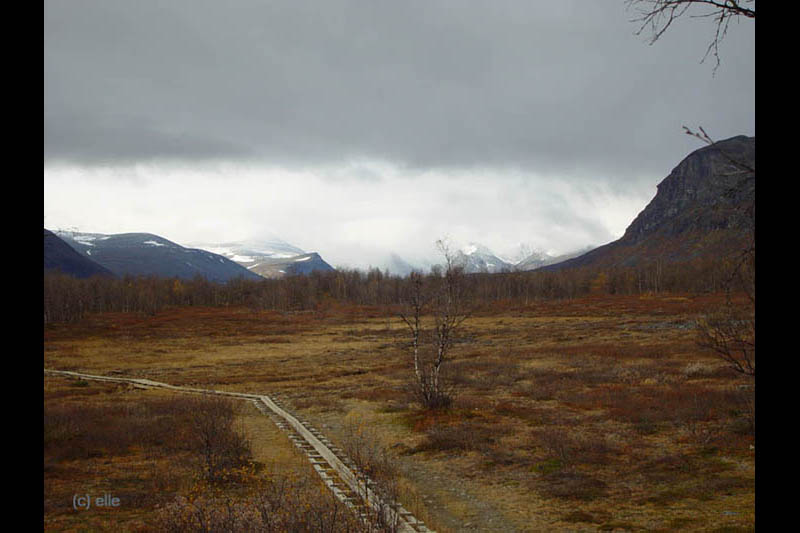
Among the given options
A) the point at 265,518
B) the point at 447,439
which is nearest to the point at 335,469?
the point at 447,439

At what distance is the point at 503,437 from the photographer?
57.9ft

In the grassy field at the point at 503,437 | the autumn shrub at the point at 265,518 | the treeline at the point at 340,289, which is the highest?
the treeline at the point at 340,289

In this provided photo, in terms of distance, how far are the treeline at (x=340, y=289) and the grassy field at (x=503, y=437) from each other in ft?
273

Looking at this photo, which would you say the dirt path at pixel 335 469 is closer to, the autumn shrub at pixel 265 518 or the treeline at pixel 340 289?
the autumn shrub at pixel 265 518

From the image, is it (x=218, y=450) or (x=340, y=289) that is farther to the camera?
(x=340, y=289)

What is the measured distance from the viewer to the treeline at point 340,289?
122188mm

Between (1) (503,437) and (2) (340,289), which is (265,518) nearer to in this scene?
(1) (503,437)

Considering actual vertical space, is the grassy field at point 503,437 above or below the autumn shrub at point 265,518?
below

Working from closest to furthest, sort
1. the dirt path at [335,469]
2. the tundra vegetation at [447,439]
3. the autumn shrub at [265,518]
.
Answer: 1. the autumn shrub at [265,518]
2. the dirt path at [335,469]
3. the tundra vegetation at [447,439]

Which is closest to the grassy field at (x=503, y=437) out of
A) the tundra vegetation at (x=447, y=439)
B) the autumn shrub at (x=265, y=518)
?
the tundra vegetation at (x=447, y=439)

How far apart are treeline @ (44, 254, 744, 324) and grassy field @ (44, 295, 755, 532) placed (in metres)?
83.3

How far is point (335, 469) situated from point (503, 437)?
20.5ft
